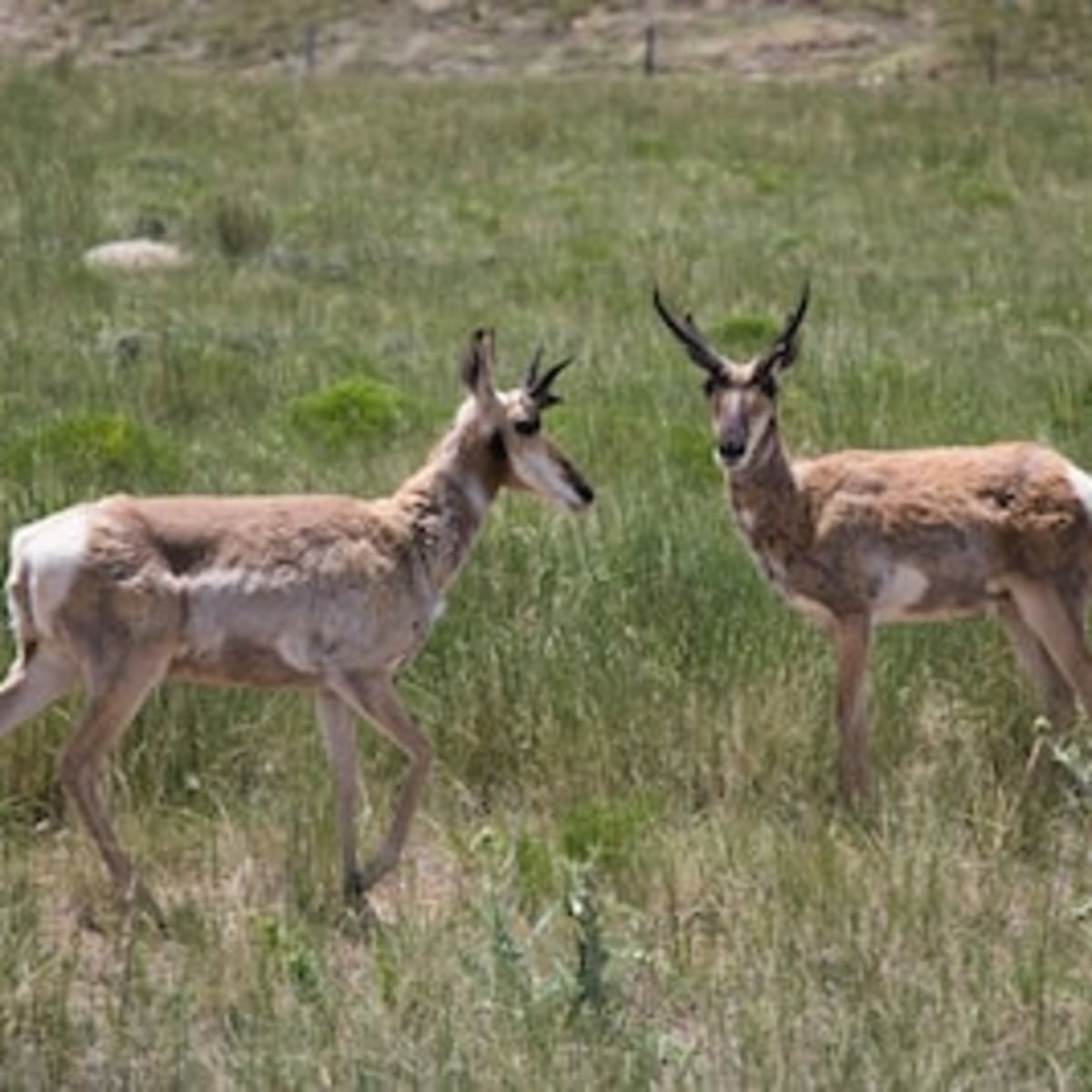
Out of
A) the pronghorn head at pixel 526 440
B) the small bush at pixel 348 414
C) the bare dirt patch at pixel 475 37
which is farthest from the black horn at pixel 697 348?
the bare dirt patch at pixel 475 37

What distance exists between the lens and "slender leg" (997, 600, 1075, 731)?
8.55 m

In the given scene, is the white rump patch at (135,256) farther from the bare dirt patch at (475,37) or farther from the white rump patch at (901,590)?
the bare dirt patch at (475,37)

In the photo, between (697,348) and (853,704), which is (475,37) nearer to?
(697,348)

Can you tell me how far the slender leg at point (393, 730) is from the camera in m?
7.27

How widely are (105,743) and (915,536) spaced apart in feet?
→ 9.23

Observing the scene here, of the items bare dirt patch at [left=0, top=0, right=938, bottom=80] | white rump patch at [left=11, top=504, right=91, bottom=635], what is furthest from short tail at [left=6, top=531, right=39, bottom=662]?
bare dirt patch at [left=0, top=0, right=938, bottom=80]

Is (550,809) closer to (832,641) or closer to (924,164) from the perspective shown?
(832,641)

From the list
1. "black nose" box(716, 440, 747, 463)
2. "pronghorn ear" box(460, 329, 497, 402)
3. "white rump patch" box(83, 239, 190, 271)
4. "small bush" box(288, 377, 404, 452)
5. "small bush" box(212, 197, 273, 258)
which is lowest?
"small bush" box(212, 197, 273, 258)

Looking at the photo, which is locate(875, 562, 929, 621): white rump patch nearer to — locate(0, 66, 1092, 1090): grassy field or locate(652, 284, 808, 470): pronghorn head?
locate(0, 66, 1092, 1090): grassy field

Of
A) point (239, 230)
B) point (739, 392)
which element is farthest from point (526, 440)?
point (239, 230)

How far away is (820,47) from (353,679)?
44.3 meters

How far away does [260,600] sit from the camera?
7.16m

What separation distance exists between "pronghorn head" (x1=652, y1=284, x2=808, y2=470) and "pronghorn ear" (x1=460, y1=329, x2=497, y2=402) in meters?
0.87

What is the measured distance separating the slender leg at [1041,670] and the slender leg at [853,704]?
569 millimetres
